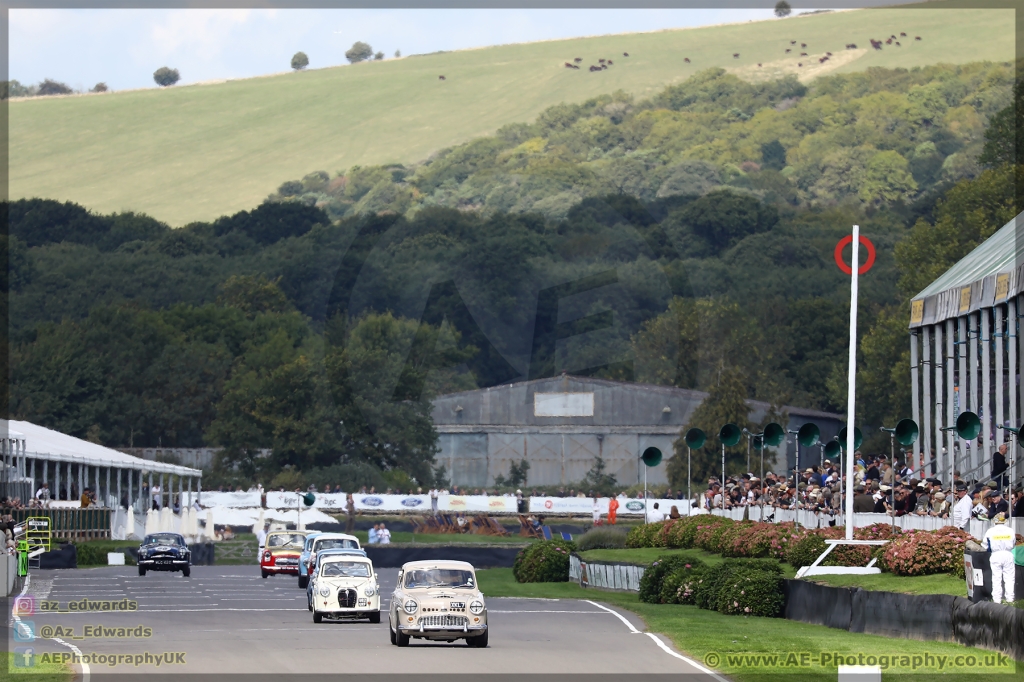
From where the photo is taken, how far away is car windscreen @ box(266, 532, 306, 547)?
1946 inches

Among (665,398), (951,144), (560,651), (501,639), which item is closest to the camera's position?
(560,651)

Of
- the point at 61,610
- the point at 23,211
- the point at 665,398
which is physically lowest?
the point at 61,610

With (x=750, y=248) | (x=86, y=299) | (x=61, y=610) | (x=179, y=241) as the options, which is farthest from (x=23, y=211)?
(x=61, y=610)

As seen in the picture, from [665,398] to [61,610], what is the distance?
62.5 meters

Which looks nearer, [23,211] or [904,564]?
[904,564]

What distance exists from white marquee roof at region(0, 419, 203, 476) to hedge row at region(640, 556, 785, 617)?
28819 millimetres

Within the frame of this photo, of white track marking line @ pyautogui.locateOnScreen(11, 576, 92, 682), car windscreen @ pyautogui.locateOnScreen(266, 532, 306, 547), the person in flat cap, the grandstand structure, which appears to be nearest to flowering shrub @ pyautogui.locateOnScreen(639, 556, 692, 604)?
the person in flat cap

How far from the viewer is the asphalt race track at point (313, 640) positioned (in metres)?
21.5

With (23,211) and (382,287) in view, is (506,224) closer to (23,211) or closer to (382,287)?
(382,287)

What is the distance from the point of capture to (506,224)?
164 metres

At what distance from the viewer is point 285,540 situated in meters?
49.7

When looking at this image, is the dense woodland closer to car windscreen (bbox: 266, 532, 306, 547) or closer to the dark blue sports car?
car windscreen (bbox: 266, 532, 306, 547)

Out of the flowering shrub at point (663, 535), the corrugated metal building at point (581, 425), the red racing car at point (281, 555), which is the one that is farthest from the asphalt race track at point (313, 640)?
the corrugated metal building at point (581, 425)

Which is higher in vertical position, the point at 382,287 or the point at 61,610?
the point at 382,287
